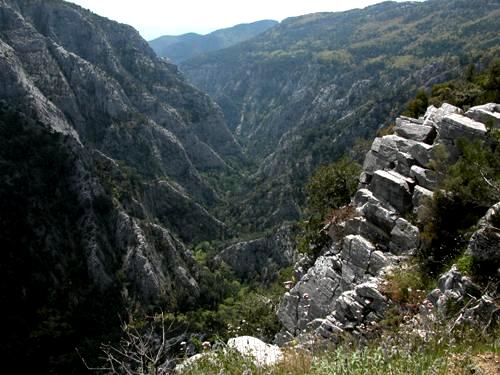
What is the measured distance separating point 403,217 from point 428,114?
37.4 feet

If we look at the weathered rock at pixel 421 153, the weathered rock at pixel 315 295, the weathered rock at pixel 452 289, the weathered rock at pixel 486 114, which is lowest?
the weathered rock at pixel 315 295

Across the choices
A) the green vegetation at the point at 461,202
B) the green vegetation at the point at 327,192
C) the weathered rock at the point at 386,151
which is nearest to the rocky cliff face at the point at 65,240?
the green vegetation at the point at 327,192

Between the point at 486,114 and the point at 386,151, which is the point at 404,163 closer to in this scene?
the point at 386,151

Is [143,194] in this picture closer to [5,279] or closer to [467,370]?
[5,279]

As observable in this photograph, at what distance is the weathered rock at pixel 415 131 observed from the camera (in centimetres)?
2958

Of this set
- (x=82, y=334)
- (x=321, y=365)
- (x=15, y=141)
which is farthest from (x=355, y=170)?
(x=15, y=141)

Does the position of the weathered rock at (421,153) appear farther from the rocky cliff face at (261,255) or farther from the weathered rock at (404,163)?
the rocky cliff face at (261,255)

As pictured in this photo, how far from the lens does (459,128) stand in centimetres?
2545

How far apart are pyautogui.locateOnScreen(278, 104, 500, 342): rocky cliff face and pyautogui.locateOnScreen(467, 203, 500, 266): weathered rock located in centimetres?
485

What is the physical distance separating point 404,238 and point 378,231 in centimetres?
244

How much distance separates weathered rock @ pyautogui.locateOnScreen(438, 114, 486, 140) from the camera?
24.7 metres

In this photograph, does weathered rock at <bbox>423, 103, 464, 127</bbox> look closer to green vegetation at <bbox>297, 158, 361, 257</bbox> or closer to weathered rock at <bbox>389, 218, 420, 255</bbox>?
green vegetation at <bbox>297, 158, 361, 257</bbox>

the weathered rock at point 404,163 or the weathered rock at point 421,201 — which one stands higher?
the weathered rock at point 404,163

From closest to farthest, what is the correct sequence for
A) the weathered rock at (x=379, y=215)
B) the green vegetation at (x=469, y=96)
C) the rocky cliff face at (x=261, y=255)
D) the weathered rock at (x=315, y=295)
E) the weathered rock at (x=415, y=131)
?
the weathered rock at (x=379, y=215) → the weathered rock at (x=315, y=295) → the weathered rock at (x=415, y=131) → the green vegetation at (x=469, y=96) → the rocky cliff face at (x=261, y=255)
